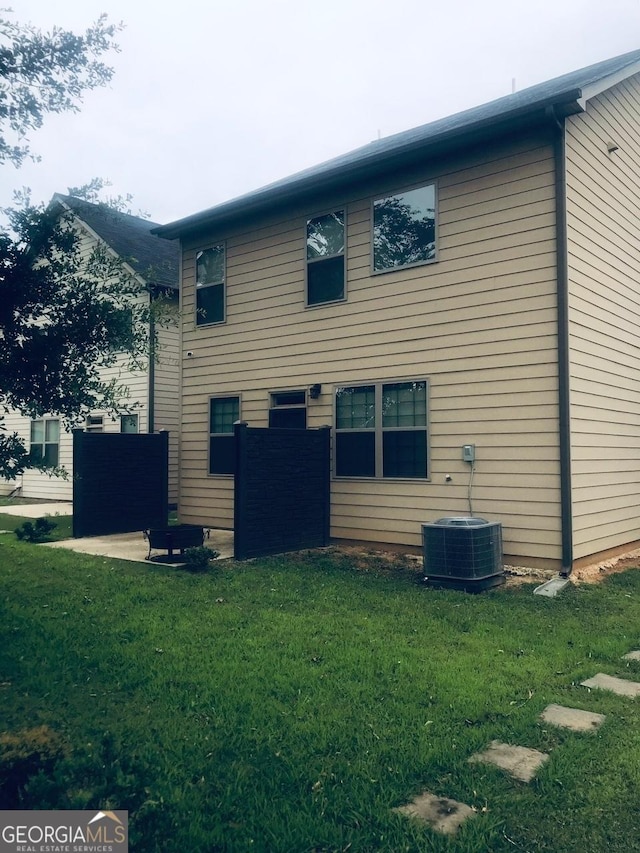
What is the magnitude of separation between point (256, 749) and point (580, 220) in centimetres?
734

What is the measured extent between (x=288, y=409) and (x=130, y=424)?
266 inches

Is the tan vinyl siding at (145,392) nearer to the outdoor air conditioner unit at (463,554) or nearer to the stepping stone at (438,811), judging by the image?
the outdoor air conditioner unit at (463,554)

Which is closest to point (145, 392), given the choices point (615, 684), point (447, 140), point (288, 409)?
point (288, 409)

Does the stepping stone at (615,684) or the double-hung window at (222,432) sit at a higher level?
the double-hung window at (222,432)

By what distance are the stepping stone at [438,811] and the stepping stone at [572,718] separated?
1.10 metres

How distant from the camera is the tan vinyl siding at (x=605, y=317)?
8031 millimetres

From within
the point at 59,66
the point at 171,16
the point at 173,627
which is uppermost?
the point at 171,16

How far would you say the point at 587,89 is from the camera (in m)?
7.69

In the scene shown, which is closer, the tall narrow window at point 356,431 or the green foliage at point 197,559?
the green foliage at point 197,559

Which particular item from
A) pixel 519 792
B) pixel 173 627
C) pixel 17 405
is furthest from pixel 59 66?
pixel 519 792

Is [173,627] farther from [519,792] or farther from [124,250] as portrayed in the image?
[124,250]

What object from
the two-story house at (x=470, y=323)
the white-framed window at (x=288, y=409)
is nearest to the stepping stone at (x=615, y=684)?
the two-story house at (x=470, y=323)

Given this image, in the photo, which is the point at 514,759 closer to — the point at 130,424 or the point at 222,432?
the point at 222,432

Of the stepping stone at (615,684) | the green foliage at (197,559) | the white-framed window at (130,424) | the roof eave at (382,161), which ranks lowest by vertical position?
the stepping stone at (615,684)
